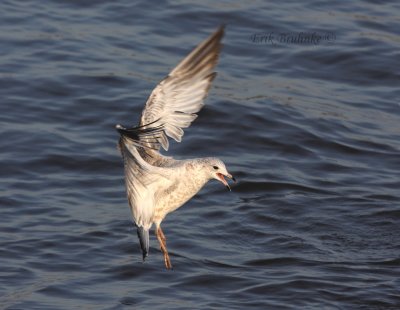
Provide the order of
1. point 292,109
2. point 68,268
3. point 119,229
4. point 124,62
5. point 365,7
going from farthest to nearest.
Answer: point 365,7, point 124,62, point 292,109, point 119,229, point 68,268

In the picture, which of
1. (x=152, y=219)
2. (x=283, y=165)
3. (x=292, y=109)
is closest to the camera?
(x=152, y=219)

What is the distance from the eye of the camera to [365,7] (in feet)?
48.7

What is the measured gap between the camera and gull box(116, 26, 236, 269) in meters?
6.69

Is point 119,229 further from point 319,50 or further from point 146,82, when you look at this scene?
point 319,50

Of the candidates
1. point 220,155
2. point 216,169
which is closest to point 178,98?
point 216,169

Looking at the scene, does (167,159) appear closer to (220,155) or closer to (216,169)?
(216,169)

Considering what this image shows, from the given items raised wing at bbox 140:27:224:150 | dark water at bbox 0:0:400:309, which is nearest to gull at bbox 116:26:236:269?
raised wing at bbox 140:27:224:150

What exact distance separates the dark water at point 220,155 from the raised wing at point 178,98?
5.09ft

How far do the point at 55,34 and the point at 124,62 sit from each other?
1.21 m

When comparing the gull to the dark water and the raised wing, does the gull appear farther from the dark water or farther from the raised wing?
the dark water

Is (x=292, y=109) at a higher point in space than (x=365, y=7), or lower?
lower

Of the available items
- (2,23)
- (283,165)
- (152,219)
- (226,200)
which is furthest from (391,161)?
(2,23)

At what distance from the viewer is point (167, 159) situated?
7.16 meters

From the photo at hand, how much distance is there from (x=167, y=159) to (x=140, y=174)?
1.52ft
